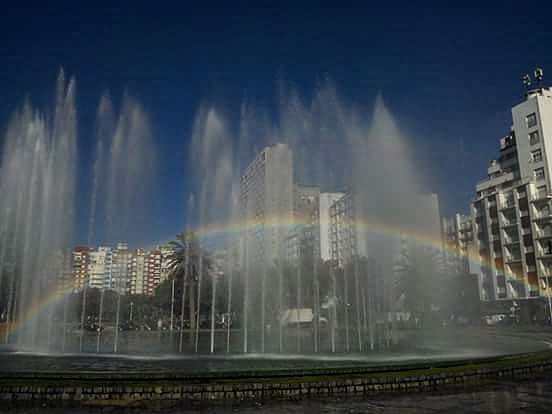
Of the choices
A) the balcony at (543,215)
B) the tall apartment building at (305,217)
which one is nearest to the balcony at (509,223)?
the balcony at (543,215)

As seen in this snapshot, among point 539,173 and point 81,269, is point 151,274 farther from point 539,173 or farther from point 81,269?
point 539,173

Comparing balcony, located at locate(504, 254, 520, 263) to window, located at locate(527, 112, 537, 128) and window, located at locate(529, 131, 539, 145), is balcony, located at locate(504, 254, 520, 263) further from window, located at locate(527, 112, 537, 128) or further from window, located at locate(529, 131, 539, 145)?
window, located at locate(527, 112, 537, 128)

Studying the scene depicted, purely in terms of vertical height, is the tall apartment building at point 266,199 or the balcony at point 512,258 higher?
the tall apartment building at point 266,199

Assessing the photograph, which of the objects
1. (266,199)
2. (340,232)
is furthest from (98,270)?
(266,199)

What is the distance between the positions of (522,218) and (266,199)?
132ft

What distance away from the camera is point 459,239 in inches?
3649

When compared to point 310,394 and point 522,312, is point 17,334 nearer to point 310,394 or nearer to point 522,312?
point 310,394

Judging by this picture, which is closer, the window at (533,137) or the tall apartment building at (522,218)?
the tall apartment building at (522,218)

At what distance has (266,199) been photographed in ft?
284

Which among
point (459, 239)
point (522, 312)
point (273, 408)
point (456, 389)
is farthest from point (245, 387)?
point (459, 239)

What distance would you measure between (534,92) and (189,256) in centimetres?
5765

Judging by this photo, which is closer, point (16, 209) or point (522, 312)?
point (16, 209)

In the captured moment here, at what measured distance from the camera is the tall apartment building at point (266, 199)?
157 feet

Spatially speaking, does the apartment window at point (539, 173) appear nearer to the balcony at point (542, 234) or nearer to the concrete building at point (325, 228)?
the balcony at point (542, 234)
